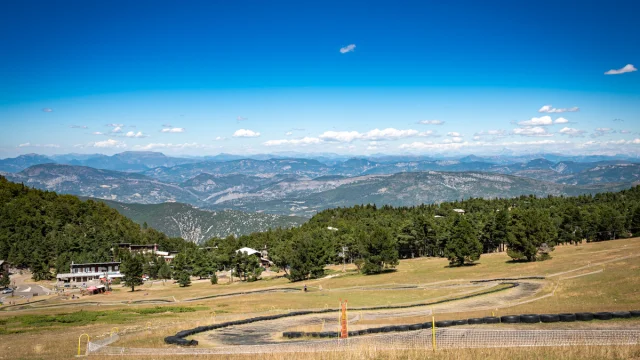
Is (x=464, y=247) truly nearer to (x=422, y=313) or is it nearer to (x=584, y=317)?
(x=422, y=313)

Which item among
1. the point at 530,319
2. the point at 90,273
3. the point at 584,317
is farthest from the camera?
the point at 90,273

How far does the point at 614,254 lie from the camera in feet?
247

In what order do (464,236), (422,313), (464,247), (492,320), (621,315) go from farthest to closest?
(464,236)
(464,247)
(422,313)
(492,320)
(621,315)

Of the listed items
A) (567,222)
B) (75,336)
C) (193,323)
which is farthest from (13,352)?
(567,222)

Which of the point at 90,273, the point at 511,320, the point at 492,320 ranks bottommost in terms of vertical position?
the point at 90,273

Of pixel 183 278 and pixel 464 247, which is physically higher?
pixel 464 247

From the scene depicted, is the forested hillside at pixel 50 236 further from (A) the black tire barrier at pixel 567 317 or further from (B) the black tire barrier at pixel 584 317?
(B) the black tire barrier at pixel 584 317

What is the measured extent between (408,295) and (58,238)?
15207cm

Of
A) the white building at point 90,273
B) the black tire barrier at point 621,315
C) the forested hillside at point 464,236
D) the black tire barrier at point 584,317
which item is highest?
the black tire barrier at point 621,315

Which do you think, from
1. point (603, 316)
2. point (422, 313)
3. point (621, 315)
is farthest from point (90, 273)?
point (621, 315)

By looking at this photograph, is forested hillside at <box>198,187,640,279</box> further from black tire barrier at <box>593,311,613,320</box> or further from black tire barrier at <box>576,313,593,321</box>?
black tire barrier at <box>576,313,593,321</box>

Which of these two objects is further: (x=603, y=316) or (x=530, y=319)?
(x=530, y=319)

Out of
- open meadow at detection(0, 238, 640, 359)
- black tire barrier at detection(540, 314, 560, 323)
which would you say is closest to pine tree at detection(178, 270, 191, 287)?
open meadow at detection(0, 238, 640, 359)

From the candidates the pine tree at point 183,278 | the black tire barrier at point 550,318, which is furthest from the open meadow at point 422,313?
→ the pine tree at point 183,278
